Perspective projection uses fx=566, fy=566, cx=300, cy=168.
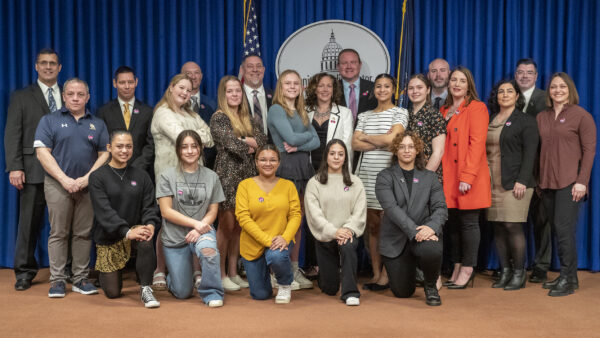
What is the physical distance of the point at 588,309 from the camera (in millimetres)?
3566

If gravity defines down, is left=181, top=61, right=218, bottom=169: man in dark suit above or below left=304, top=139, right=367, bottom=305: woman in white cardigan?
above

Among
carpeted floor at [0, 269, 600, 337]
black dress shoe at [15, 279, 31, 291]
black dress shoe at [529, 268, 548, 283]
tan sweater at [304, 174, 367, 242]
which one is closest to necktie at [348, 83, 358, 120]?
tan sweater at [304, 174, 367, 242]

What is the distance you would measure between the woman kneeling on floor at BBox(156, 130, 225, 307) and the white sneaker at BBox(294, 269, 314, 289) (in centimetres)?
76

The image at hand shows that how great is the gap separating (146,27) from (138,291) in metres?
2.40

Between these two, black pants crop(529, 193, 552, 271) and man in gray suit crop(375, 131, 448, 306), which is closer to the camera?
man in gray suit crop(375, 131, 448, 306)

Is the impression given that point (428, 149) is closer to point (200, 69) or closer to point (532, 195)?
point (532, 195)

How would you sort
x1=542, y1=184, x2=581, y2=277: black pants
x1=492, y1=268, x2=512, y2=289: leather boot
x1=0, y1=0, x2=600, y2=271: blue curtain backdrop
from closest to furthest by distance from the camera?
1. x1=542, y1=184, x2=581, y2=277: black pants
2. x1=492, y1=268, x2=512, y2=289: leather boot
3. x1=0, y1=0, x2=600, y2=271: blue curtain backdrop

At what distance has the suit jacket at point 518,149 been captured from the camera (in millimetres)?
4090

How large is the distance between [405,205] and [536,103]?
1.51 meters

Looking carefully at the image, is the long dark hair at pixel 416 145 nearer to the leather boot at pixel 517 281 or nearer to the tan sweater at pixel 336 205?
the tan sweater at pixel 336 205

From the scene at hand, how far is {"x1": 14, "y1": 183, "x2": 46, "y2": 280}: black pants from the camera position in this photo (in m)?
4.11

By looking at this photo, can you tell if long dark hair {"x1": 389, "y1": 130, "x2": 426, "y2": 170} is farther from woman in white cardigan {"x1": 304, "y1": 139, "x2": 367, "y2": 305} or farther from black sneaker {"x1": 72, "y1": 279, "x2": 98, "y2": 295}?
black sneaker {"x1": 72, "y1": 279, "x2": 98, "y2": 295}

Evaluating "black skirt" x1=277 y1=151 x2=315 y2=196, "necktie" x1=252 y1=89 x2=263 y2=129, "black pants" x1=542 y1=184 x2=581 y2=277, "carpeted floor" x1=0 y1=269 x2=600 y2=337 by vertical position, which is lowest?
"carpeted floor" x1=0 y1=269 x2=600 y2=337

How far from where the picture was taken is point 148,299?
3523 mm
